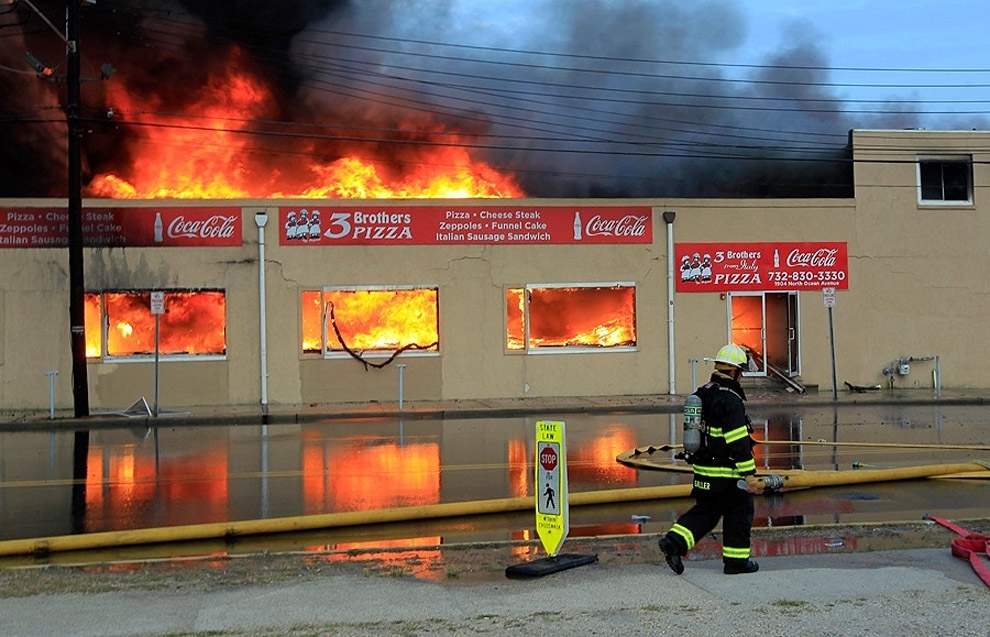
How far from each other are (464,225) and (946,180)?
11273 millimetres

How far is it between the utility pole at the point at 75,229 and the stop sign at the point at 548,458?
1416 centimetres

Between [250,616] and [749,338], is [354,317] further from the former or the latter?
[250,616]

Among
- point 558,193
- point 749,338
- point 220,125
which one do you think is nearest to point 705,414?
point 749,338

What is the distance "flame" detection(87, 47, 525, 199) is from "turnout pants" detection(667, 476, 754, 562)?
16344 mm

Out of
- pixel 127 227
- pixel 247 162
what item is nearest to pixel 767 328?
pixel 247 162

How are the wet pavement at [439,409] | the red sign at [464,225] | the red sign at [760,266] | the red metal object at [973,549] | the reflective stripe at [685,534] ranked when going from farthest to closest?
the red sign at [760,266]
the red sign at [464,225]
the wet pavement at [439,409]
the reflective stripe at [685,534]
the red metal object at [973,549]

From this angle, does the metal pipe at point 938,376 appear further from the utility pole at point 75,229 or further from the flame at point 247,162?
the utility pole at point 75,229

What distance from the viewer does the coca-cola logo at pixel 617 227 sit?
21656mm

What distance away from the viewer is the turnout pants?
6.23 meters

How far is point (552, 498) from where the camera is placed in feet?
21.6

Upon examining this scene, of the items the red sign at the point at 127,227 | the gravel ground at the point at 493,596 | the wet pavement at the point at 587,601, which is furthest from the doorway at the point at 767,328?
the gravel ground at the point at 493,596

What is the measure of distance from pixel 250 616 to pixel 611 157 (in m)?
22.0

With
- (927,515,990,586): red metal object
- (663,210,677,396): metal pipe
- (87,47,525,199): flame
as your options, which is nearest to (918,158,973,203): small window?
(663,210,677,396): metal pipe

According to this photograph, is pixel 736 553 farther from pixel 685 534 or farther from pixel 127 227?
pixel 127 227
